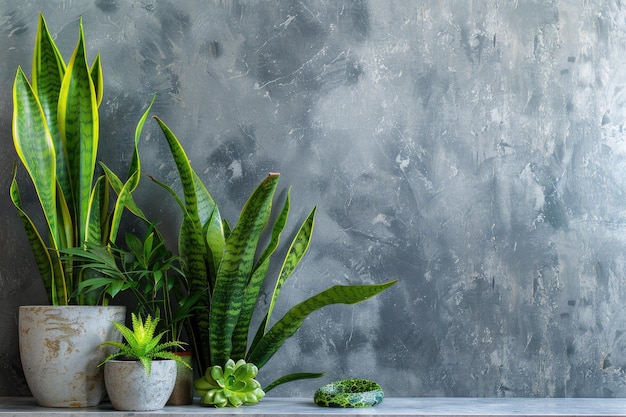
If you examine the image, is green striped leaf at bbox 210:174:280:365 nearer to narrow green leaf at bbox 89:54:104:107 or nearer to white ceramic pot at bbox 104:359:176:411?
white ceramic pot at bbox 104:359:176:411

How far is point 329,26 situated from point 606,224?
84 centimetres

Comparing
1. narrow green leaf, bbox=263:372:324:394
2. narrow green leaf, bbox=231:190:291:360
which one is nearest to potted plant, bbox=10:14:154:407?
narrow green leaf, bbox=231:190:291:360

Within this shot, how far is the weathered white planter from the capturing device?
1359 millimetres

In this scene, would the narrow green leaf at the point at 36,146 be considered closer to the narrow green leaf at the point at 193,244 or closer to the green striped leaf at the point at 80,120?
the green striped leaf at the point at 80,120

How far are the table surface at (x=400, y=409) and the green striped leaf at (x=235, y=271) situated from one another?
0.46ft

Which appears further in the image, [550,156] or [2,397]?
[550,156]

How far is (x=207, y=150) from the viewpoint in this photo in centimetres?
167

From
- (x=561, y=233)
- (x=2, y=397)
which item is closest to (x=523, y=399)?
(x=561, y=233)

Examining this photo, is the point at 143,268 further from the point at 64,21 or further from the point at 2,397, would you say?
the point at 64,21

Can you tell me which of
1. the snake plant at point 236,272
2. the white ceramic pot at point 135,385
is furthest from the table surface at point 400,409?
the snake plant at point 236,272

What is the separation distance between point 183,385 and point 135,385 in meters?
0.16

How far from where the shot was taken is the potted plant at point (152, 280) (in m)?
1.38

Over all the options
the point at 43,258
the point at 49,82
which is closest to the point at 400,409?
the point at 43,258

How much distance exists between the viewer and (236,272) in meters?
1.40
